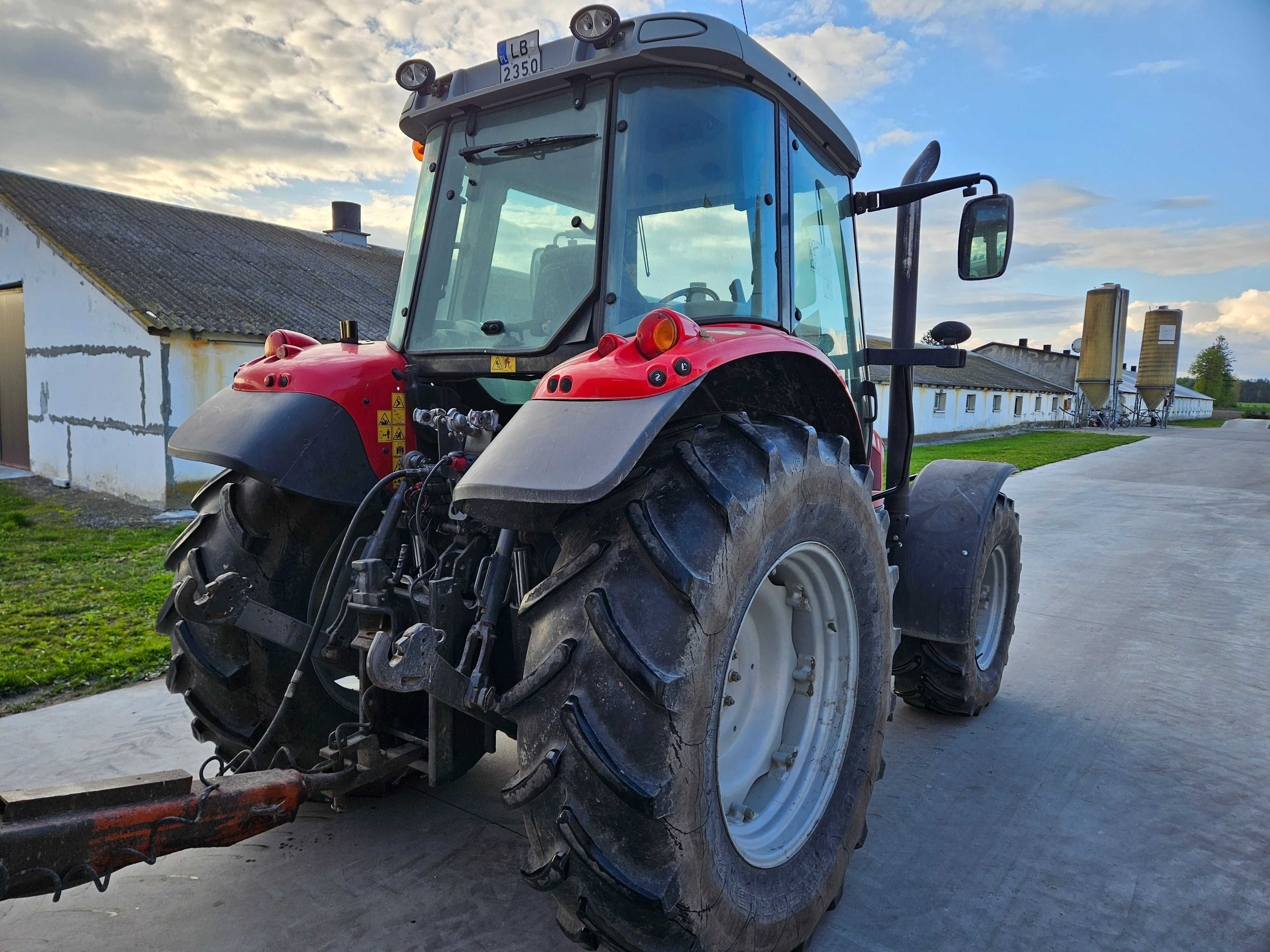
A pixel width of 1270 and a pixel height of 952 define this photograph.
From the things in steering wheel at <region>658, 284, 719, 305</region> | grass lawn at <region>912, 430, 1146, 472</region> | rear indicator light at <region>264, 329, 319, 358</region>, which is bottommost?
grass lawn at <region>912, 430, 1146, 472</region>

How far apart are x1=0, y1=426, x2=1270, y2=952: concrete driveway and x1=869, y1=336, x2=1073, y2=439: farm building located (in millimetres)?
12218

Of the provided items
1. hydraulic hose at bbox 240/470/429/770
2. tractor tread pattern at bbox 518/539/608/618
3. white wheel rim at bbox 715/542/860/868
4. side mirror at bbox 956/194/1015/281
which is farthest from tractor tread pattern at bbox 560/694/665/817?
side mirror at bbox 956/194/1015/281

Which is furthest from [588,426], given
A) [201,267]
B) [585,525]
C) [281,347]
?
[201,267]

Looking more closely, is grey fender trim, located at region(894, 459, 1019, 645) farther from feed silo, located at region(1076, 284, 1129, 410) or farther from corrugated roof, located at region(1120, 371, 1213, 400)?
corrugated roof, located at region(1120, 371, 1213, 400)

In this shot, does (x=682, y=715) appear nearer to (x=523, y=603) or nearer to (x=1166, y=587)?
(x=523, y=603)

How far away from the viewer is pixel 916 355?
11.7ft

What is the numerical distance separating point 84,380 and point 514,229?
1260cm

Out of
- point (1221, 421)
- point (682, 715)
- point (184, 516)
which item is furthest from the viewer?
point (1221, 421)

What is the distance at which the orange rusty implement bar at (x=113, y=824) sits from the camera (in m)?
1.56

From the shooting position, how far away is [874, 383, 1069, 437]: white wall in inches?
1059

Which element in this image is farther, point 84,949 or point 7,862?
point 84,949

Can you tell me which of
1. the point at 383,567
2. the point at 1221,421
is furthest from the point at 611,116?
the point at 1221,421

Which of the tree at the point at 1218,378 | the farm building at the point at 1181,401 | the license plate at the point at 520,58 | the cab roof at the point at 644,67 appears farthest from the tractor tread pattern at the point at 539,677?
the tree at the point at 1218,378

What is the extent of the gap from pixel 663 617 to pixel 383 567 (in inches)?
36.3
